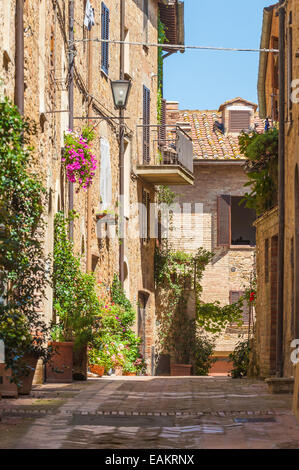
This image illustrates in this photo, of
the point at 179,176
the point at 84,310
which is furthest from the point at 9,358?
the point at 179,176

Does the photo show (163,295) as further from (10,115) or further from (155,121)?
(10,115)

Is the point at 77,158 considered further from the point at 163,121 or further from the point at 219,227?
the point at 219,227

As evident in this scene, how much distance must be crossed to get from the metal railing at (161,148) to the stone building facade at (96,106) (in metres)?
0.32

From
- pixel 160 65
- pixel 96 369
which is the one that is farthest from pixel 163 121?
pixel 96 369

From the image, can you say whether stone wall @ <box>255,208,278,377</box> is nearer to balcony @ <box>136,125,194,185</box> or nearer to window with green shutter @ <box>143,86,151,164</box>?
balcony @ <box>136,125,194,185</box>

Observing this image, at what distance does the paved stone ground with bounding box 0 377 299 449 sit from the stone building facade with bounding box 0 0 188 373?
2595 mm

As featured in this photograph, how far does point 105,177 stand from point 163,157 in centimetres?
547

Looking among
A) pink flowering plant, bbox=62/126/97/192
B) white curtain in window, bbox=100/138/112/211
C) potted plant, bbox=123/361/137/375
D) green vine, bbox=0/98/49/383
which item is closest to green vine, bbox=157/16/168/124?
white curtain in window, bbox=100/138/112/211

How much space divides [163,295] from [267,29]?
1049cm

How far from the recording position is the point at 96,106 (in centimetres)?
1941

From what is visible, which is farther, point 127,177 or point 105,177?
point 127,177

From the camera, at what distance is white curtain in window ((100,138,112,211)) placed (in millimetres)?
19422

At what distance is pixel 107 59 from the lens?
20594 mm

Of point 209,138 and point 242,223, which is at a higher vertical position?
point 209,138
